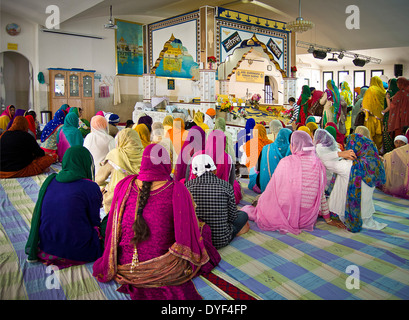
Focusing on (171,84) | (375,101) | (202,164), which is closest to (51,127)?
(202,164)

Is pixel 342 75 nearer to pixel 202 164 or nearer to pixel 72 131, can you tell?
pixel 72 131

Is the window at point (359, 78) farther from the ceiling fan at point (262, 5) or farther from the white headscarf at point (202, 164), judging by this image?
the white headscarf at point (202, 164)

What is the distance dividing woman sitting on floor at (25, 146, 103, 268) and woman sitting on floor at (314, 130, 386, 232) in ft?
6.71

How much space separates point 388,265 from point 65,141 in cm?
445

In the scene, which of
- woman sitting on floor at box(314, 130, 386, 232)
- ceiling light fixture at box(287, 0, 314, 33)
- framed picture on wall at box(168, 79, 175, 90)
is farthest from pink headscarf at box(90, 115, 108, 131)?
framed picture on wall at box(168, 79, 175, 90)

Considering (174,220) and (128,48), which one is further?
(128,48)

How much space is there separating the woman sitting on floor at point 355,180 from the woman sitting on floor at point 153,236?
1.59 m

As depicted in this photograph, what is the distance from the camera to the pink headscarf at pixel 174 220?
2.01 m

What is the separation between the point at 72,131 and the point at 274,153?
293 centimetres

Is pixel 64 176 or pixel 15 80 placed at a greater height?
pixel 15 80

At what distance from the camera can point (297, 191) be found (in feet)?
9.80

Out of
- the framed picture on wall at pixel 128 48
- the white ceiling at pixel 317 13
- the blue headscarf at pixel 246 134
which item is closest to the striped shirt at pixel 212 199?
the blue headscarf at pixel 246 134

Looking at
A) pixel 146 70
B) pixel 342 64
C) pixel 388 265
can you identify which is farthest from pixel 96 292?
pixel 342 64

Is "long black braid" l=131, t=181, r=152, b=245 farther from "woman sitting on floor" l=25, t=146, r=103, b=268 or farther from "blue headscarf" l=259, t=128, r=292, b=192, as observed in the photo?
"blue headscarf" l=259, t=128, r=292, b=192
